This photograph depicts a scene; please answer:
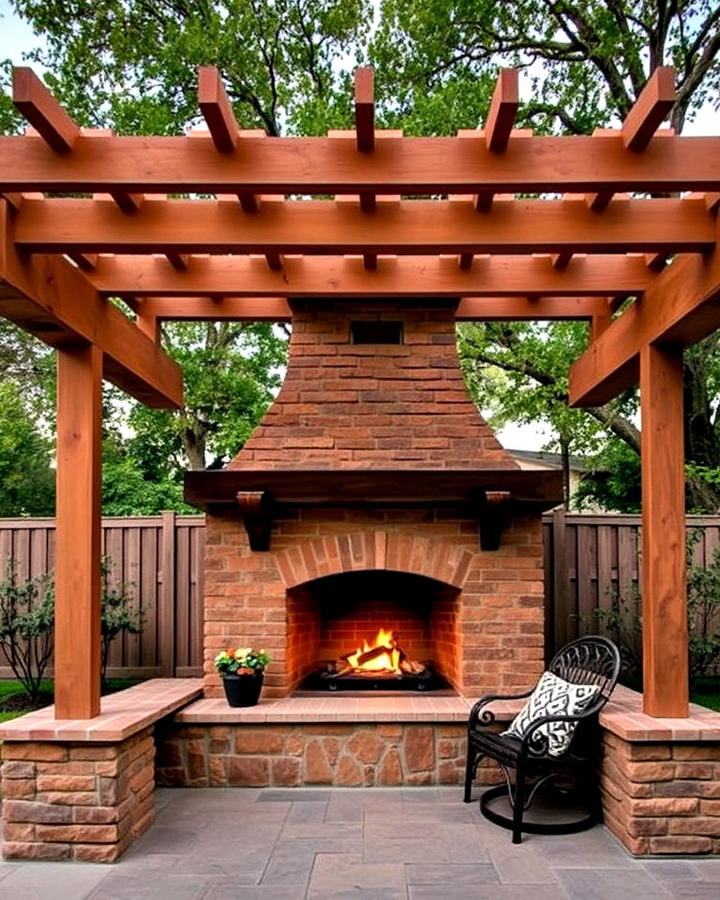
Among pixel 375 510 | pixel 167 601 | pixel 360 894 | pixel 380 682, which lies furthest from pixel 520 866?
pixel 167 601

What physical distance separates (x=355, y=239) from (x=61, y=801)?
284 centimetres

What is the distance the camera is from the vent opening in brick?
5.52 meters

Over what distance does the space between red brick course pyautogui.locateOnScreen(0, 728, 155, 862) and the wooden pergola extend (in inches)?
10.5

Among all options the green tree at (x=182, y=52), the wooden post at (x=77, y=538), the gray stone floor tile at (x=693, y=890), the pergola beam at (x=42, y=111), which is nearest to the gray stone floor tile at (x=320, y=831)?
the wooden post at (x=77, y=538)

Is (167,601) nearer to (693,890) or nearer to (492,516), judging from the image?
(492,516)

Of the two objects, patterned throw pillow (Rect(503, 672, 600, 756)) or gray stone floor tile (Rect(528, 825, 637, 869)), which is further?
patterned throw pillow (Rect(503, 672, 600, 756))

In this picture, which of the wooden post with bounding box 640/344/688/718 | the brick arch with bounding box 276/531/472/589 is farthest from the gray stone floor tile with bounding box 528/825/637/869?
the brick arch with bounding box 276/531/472/589

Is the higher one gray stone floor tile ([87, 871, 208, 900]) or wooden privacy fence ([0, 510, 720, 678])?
wooden privacy fence ([0, 510, 720, 678])

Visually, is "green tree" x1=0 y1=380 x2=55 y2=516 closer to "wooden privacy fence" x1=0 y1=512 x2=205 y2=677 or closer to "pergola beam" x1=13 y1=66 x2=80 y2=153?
"wooden privacy fence" x1=0 y1=512 x2=205 y2=677

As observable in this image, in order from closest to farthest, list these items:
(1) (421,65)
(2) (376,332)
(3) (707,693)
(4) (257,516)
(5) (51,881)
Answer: (5) (51,881)
(4) (257,516)
(2) (376,332)
(3) (707,693)
(1) (421,65)

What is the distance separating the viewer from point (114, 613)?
6387 millimetres

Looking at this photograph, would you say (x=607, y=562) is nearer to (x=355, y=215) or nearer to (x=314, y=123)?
(x=355, y=215)

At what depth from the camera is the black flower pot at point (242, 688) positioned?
4824 mm

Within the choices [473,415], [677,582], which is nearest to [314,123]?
[473,415]
